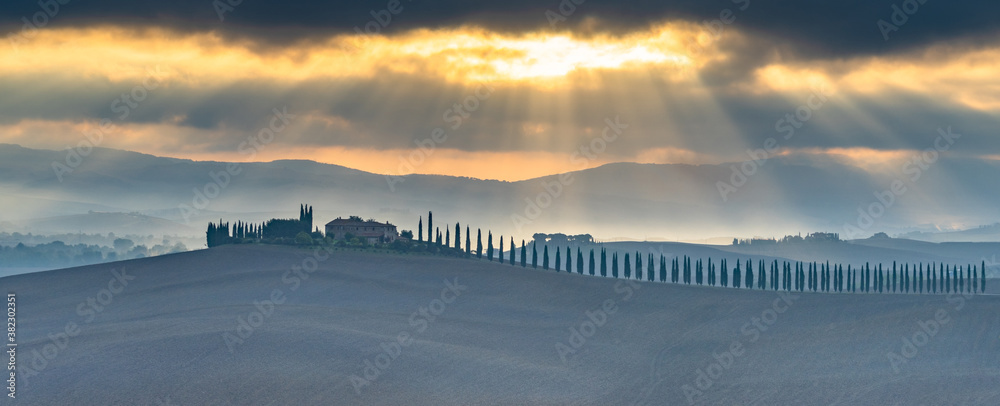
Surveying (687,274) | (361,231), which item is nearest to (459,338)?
(361,231)

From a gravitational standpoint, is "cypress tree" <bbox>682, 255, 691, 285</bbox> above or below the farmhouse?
below

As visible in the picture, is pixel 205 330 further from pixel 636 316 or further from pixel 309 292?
pixel 636 316

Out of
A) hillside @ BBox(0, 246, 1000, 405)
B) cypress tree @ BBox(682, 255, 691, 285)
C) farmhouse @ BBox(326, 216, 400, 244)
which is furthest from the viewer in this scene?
farmhouse @ BBox(326, 216, 400, 244)

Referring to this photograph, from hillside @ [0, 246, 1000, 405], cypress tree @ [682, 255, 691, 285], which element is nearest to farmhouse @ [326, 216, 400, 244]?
hillside @ [0, 246, 1000, 405]

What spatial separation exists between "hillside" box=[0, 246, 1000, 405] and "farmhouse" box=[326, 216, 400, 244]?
14069 mm

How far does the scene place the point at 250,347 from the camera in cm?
10169

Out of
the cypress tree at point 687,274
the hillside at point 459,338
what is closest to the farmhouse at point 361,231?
the hillside at point 459,338

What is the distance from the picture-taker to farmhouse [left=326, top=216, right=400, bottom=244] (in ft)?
632

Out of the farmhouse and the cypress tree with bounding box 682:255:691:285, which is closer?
the cypress tree with bounding box 682:255:691:285

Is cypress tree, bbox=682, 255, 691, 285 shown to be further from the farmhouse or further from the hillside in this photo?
the farmhouse

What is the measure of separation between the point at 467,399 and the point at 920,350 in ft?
207

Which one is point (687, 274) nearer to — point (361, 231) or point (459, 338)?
point (361, 231)

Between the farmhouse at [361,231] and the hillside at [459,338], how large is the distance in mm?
14069

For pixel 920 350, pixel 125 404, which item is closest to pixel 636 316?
pixel 920 350
